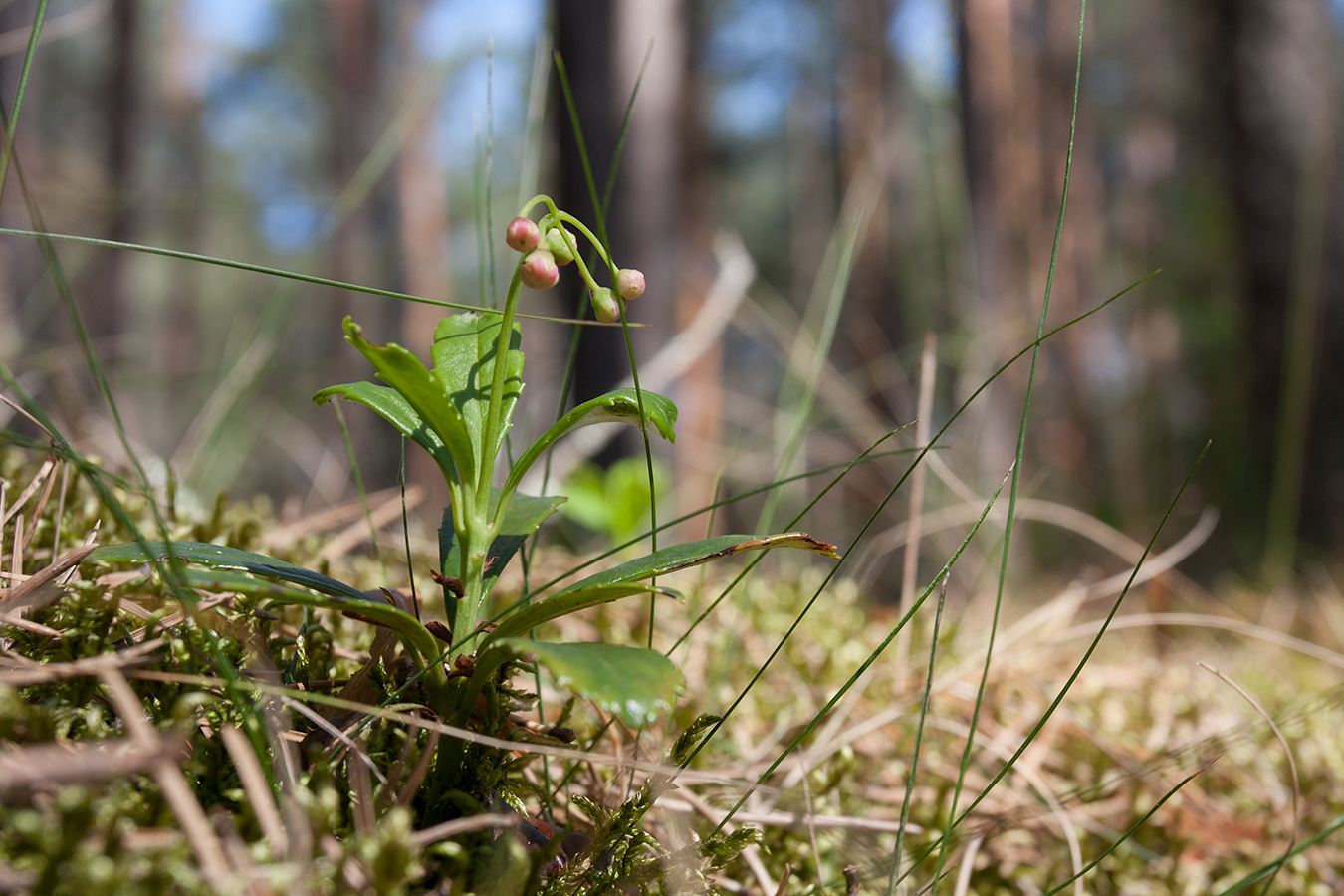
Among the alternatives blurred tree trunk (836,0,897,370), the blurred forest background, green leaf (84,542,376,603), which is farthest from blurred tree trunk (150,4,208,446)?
green leaf (84,542,376,603)

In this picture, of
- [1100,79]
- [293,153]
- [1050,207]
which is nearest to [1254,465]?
[1050,207]

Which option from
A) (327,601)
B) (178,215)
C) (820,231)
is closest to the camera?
(327,601)

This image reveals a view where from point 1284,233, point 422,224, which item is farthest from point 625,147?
point 422,224

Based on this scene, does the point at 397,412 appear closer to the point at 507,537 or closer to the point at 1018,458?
the point at 507,537

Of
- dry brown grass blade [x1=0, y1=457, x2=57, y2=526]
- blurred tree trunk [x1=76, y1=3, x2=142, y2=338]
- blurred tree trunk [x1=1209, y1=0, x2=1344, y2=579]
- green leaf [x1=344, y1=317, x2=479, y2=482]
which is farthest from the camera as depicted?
blurred tree trunk [x1=76, y1=3, x2=142, y2=338]

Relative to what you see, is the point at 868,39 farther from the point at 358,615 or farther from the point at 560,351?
the point at 358,615

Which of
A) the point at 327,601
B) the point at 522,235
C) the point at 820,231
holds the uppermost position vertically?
the point at 522,235

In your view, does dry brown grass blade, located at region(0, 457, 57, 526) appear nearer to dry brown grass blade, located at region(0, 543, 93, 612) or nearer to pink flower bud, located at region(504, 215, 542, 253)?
dry brown grass blade, located at region(0, 543, 93, 612)
